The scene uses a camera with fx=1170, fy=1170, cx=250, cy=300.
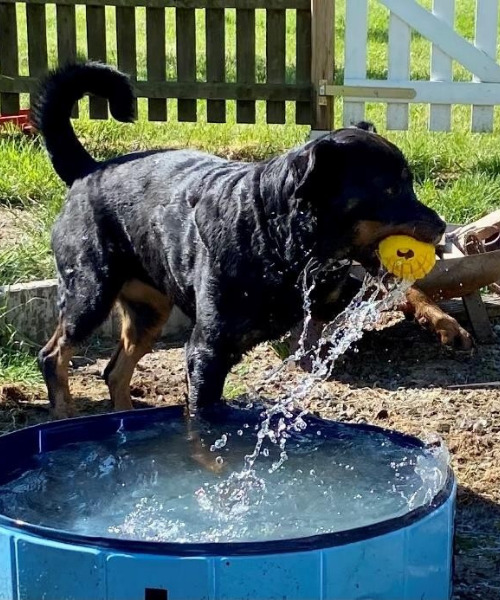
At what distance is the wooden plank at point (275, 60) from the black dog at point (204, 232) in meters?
4.14

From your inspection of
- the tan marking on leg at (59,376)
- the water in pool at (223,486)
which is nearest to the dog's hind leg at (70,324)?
the tan marking on leg at (59,376)

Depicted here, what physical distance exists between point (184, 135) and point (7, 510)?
6053 mm

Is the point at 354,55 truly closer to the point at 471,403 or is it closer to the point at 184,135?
the point at 184,135

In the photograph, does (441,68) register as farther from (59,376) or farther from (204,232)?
(204,232)

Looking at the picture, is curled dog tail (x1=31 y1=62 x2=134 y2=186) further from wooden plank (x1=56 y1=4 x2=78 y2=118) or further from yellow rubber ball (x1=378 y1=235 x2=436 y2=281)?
wooden plank (x1=56 y1=4 x2=78 y2=118)

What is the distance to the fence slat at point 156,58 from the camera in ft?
29.9

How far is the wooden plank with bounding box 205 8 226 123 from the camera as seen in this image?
8.95 m

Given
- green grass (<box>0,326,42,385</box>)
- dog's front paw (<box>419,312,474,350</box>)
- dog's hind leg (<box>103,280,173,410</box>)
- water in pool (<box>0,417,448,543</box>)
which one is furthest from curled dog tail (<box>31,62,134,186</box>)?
dog's front paw (<box>419,312,474,350</box>)

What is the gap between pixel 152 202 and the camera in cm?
440

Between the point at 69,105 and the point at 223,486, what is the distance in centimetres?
204

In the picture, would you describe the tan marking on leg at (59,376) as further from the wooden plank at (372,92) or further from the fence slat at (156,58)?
the fence slat at (156,58)

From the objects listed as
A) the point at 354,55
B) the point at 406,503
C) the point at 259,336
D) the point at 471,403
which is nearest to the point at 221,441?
the point at 259,336

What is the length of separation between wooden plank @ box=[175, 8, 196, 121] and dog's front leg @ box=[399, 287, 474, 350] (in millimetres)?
4144

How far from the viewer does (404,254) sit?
3.67m
